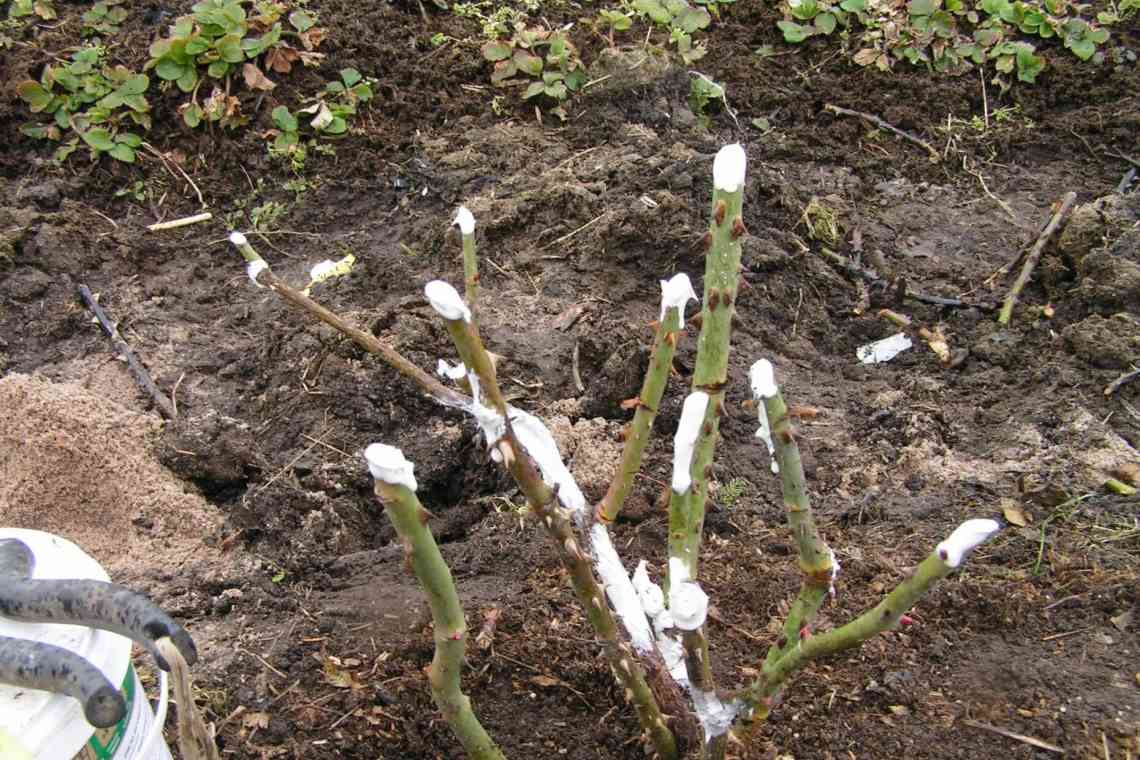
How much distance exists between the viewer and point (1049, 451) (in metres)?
2.43

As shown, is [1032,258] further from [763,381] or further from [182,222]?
[182,222]

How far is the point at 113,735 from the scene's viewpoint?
143 cm

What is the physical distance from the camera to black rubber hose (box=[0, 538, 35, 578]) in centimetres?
141

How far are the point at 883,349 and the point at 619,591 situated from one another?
1.56 m

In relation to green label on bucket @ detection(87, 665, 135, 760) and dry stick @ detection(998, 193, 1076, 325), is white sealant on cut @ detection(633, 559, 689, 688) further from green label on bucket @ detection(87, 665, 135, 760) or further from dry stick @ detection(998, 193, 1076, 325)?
dry stick @ detection(998, 193, 1076, 325)

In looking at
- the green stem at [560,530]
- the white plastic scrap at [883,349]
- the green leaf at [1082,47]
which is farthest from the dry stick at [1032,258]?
the green stem at [560,530]

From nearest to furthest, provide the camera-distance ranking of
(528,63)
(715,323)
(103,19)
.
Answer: (715,323) → (528,63) → (103,19)

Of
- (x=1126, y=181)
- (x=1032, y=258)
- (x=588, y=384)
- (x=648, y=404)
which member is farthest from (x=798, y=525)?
(x=1126, y=181)

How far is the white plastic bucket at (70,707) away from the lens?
128cm

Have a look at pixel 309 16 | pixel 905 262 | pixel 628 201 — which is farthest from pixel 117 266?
pixel 905 262

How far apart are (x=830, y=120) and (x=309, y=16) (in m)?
1.91

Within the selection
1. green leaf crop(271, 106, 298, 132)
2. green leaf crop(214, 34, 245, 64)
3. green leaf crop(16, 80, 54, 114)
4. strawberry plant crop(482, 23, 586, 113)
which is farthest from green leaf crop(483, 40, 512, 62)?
green leaf crop(16, 80, 54, 114)

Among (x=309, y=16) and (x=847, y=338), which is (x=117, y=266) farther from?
(x=847, y=338)

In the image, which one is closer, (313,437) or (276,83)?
(313,437)
